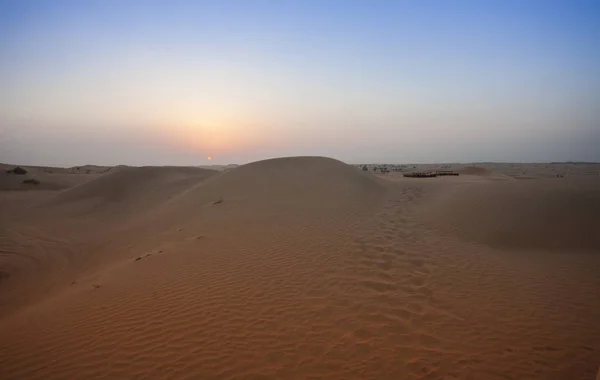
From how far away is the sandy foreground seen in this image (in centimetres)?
492

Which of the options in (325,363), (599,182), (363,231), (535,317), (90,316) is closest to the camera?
(325,363)

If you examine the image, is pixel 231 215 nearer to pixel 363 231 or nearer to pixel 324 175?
pixel 363 231

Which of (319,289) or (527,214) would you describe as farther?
(527,214)

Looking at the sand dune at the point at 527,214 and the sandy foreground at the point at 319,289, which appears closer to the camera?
the sandy foreground at the point at 319,289

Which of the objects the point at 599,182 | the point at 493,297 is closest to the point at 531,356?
the point at 493,297

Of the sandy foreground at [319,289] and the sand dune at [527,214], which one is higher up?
the sand dune at [527,214]

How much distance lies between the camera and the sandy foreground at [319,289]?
4.92 metres

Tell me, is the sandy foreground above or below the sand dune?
below

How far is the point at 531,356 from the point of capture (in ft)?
16.1

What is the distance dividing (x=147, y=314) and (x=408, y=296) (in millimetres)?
5167

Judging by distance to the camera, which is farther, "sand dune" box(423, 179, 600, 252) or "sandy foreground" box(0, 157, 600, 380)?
"sand dune" box(423, 179, 600, 252)

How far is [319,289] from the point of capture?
7.09m

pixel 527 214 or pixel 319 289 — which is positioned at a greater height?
pixel 527 214

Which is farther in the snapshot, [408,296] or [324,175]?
[324,175]
